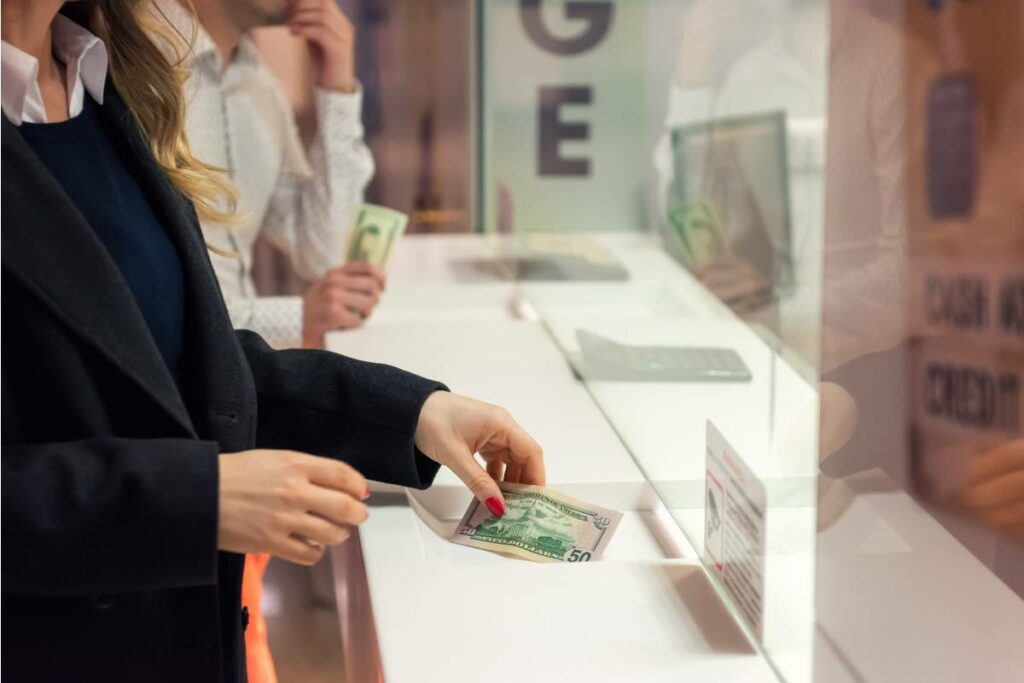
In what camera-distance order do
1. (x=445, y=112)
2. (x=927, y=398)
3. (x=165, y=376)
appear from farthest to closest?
1. (x=445, y=112)
2. (x=165, y=376)
3. (x=927, y=398)

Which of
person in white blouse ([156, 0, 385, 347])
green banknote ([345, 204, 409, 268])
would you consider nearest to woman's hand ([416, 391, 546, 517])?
person in white blouse ([156, 0, 385, 347])

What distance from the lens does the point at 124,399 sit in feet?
3.29

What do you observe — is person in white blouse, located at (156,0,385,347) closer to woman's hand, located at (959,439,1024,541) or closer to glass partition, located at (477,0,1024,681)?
glass partition, located at (477,0,1024,681)

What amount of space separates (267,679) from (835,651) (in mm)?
886

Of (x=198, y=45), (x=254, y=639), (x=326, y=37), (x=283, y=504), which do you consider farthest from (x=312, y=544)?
(x=326, y=37)

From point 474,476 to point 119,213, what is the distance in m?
0.41

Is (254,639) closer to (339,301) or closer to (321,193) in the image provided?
(339,301)

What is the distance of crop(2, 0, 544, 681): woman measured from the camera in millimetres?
932

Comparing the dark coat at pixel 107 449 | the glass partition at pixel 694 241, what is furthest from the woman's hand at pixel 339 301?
the dark coat at pixel 107 449

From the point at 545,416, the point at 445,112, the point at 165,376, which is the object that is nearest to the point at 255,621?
the point at 545,416

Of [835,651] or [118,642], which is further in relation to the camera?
[118,642]

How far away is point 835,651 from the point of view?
937 millimetres

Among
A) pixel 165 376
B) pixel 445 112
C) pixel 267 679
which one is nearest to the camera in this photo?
pixel 165 376

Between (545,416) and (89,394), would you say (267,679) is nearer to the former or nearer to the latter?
(545,416)
